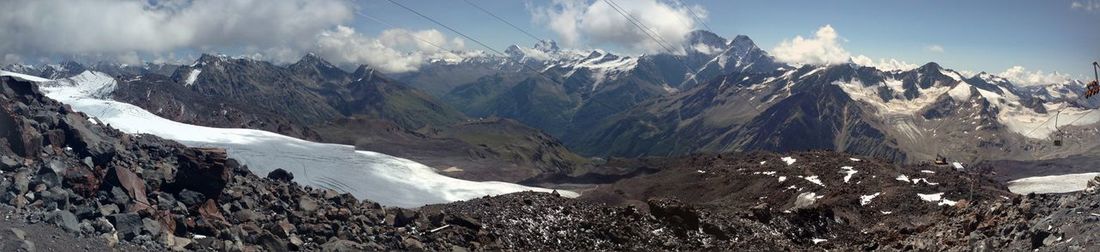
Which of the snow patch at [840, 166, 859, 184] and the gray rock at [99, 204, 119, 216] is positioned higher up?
the snow patch at [840, 166, 859, 184]

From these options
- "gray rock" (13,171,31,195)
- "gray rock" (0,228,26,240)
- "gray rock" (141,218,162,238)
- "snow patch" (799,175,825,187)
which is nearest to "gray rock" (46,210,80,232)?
"gray rock" (0,228,26,240)

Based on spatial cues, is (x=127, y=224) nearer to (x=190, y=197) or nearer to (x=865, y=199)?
(x=190, y=197)

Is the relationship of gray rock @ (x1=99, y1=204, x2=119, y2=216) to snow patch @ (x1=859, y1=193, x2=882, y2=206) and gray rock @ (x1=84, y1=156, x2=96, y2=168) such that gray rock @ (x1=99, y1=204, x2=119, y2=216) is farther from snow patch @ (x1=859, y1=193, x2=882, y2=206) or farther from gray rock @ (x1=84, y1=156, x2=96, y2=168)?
snow patch @ (x1=859, y1=193, x2=882, y2=206)

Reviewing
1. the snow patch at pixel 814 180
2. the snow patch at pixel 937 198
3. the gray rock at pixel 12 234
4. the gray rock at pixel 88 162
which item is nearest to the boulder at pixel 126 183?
the gray rock at pixel 88 162

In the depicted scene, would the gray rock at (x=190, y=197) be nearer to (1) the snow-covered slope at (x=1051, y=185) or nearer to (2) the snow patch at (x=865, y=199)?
(2) the snow patch at (x=865, y=199)

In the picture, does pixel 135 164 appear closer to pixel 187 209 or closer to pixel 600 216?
pixel 187 209

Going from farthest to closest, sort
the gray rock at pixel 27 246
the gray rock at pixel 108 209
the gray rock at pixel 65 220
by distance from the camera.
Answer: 1. the gray rock at pixel 108 209
2. the gray rock at pixel 65 220
3. the gray rock at pixel 27 246

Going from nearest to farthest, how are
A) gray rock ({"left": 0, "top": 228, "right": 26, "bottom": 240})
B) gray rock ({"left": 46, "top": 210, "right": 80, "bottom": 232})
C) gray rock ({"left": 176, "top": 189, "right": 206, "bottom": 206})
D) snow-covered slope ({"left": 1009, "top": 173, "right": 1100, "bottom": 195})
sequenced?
gray rock ({"left": 0, "top": 228, "right": 26, "bottom": 240})
gray rock ({"left": 46, "top": 210, "right": 80, "bottom": 232})
gray rock ({"left": 176, "top": 189, "right": 206, "bottom": 206})
snow-covered slope ({"left": 1009, "top": 173, "right": 1100, "bottom": 195})

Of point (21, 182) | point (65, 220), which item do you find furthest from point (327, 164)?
point (65, 220)
